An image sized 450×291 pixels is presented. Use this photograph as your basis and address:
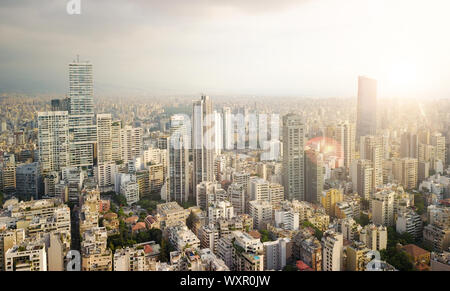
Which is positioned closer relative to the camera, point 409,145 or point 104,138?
point 104,138

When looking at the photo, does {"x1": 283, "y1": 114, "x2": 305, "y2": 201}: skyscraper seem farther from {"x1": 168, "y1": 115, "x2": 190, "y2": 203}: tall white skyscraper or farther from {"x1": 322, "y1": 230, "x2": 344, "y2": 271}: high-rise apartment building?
{"x1": 322, "y1": 230, "x2": 344, "y2": 271}: high-rise apartment building

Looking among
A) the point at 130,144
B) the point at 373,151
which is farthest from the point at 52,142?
the point at 373,151

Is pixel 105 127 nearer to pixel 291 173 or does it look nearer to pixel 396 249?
pixel 291 173

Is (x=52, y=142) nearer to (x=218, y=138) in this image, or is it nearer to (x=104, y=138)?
(x=104, y=138)

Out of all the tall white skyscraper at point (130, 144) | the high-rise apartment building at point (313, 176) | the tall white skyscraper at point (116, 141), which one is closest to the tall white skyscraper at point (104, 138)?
the tall white skyscraper at point (116, 141)

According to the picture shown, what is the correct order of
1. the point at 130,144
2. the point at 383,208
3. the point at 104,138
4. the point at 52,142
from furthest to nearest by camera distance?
the point at 130,144 < the point at 104,138 < the point at 52,142 < the point at 383,208
